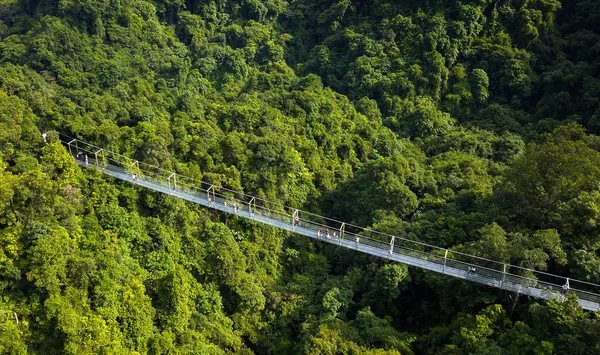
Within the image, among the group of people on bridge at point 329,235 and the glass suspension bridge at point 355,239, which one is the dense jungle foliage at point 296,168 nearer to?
the glass suspension bridge at point 355,239

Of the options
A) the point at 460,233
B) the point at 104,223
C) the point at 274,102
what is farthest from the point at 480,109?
the point at 104,223

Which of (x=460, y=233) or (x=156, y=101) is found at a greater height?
(x=156, y=101)

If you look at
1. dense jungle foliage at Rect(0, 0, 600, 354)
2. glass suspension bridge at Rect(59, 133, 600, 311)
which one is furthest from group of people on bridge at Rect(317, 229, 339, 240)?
dense jungle foliage at Rect(0, 0, 600, 354)

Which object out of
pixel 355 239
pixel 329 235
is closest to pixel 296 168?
pixel 329 235

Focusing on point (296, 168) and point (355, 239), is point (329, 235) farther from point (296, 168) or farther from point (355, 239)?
point (296, 168)

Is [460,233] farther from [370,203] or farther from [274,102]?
[274,102]

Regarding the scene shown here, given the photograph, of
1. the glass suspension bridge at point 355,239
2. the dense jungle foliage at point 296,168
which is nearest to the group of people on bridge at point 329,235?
the glass suspension bridge at point 355,239
